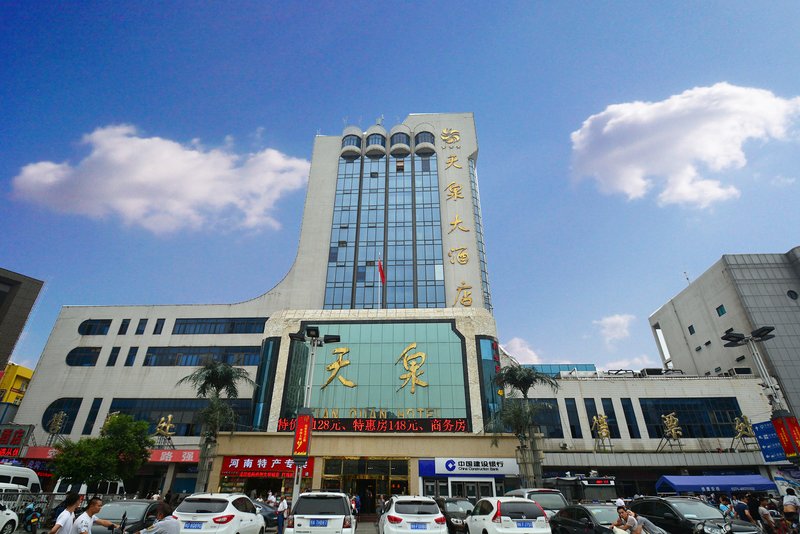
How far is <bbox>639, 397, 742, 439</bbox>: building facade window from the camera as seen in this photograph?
4809 centimetres

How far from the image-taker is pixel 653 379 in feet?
168

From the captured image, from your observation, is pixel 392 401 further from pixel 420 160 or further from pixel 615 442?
pixel 420 160

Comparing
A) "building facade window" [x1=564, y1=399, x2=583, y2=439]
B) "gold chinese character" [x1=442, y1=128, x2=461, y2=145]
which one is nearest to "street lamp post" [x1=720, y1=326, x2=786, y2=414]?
"building facade window" [x1=564, y1=399, x2=583, y2=439]

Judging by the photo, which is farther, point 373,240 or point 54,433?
point 373,240

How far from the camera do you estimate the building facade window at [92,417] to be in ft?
160

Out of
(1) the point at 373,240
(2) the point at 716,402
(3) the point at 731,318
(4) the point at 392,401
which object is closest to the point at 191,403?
(4) the point at 392,401

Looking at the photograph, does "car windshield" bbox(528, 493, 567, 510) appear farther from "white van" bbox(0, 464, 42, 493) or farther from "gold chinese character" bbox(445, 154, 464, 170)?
"gold chinese character" bbox(445, 154, 464, 170)

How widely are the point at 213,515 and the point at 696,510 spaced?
16.4 m

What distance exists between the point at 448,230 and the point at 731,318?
40.8 m

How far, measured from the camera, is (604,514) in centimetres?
1468

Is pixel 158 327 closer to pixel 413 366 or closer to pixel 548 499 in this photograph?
pixel 413 366

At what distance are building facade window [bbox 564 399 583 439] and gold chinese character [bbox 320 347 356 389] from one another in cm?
2719

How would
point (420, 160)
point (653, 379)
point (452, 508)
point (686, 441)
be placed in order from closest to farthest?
point (452, 508) < point (686, 441) < point (653, 379) < point (420, 160)

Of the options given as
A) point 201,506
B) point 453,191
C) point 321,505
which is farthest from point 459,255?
point 201,506
